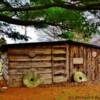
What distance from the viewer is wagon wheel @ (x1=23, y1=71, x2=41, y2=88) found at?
1656 centimetres

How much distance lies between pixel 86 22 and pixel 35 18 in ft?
5.98

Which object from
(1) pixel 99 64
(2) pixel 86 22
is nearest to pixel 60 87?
(1) pixel 99 64

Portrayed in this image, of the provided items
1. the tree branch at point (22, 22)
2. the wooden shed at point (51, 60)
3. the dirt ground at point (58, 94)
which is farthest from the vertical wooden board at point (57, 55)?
the tree branch at point (22, 22)

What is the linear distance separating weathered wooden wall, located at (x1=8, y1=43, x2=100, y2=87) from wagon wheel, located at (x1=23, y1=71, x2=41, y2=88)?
224 millimetres

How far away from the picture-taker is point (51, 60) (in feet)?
56.2

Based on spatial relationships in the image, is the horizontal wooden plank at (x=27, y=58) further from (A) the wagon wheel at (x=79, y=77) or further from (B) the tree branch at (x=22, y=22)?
(B) the tree branch at (x=22, y=22)

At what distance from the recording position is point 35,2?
10.4 metres

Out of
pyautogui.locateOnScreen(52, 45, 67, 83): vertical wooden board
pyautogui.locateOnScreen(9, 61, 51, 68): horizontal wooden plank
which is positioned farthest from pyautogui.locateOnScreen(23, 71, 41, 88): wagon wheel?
pyautogui.locateOnScreen(52, 45, 67, 83): vertical wooden board

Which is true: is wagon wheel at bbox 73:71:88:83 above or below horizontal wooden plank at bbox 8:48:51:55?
below

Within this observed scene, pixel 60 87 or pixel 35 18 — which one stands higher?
pixel 35 18

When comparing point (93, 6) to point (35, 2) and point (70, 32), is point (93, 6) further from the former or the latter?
point (70, 32)

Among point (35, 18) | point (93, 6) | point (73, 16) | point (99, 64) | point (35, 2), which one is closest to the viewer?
point (93, 6)

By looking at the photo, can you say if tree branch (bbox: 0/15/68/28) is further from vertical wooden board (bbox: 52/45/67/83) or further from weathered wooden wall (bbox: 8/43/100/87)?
vertical wooden board (bbox: 52/45/67/83)

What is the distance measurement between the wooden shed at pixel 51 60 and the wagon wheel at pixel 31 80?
227mm
